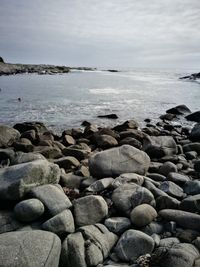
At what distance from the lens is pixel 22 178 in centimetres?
595

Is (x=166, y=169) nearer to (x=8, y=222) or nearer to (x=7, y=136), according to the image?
(x=8, y=222)

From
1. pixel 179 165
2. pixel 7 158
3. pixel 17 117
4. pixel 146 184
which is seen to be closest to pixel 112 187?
pixel 146 184

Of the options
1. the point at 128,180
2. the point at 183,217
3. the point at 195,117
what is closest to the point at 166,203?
the point at 183,217

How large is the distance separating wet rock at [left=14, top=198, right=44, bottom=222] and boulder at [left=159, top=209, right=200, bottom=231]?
7.75 ft

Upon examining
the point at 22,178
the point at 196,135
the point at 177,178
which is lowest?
the point at 196,135

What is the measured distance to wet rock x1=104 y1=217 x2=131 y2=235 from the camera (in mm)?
5633

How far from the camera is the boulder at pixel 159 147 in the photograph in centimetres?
1144

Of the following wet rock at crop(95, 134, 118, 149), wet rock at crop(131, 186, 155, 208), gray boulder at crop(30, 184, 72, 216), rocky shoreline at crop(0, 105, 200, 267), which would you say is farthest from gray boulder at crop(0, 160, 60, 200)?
wet rock at crop(95, 134, 118, 149)

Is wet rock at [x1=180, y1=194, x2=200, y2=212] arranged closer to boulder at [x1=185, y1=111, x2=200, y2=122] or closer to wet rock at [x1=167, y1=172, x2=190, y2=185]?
wet rock at [x1=167, y1=172, x2=190, y2=185]

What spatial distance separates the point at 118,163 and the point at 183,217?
266cm

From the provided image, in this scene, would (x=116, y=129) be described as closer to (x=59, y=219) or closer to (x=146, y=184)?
(x=146, y=184)

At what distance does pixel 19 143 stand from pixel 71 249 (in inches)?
314

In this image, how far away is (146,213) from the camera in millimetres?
5855

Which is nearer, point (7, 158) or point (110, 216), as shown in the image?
point (110, 216)
